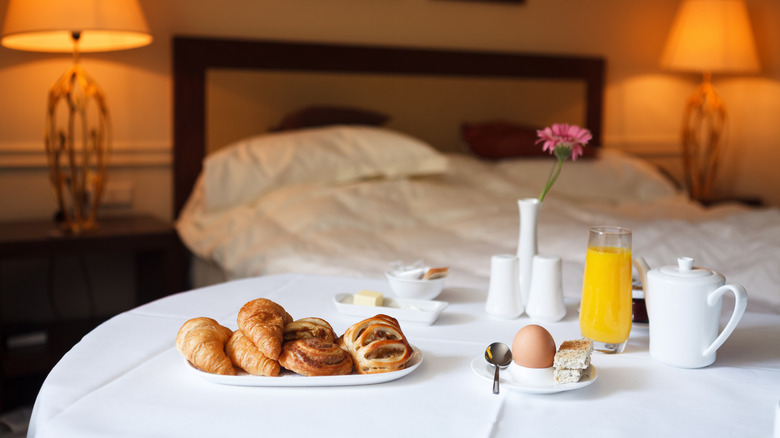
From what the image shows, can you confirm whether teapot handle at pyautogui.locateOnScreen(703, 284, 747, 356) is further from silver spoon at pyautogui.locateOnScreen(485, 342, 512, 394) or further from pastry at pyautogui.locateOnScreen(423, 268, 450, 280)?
pastry at pyautogui.locateOnScreen(423, 268, 450, 280)

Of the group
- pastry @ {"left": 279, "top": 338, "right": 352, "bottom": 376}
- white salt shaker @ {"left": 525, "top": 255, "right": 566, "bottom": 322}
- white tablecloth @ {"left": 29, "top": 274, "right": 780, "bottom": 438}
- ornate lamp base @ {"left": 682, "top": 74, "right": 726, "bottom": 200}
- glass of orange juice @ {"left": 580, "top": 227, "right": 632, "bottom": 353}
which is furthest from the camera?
ornate lamp base @ {"left": 682, "top": 74, "right": 726, "bottom": 200}

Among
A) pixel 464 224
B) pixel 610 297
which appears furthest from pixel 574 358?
pixel 464 224

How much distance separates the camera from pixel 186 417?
848mm

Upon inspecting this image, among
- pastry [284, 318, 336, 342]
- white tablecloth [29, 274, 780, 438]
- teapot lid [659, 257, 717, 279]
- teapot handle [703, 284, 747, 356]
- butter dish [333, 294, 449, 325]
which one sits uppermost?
teapot lid [659, 257, 717, 279]

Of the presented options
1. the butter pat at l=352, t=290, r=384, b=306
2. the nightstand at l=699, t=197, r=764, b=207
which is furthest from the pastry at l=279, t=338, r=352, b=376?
the nightstand at l=699, t=197, r=764, b=207

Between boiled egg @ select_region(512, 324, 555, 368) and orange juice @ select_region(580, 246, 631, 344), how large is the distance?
0.14 m

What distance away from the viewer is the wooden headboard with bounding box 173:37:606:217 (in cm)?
284

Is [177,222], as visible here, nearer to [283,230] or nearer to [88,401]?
[283,230]

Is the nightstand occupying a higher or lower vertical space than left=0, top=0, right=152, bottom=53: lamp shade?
lower

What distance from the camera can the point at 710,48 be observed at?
358 centimetres

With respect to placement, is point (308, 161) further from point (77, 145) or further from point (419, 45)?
point (419, 45)

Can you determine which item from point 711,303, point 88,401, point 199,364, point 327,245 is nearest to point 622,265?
point 711,303

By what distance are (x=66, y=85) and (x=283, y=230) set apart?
1022mm

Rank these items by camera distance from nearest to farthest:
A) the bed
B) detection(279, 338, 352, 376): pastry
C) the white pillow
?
detection(279, 338, 352, 376): pastry
the bed
the white pillow
